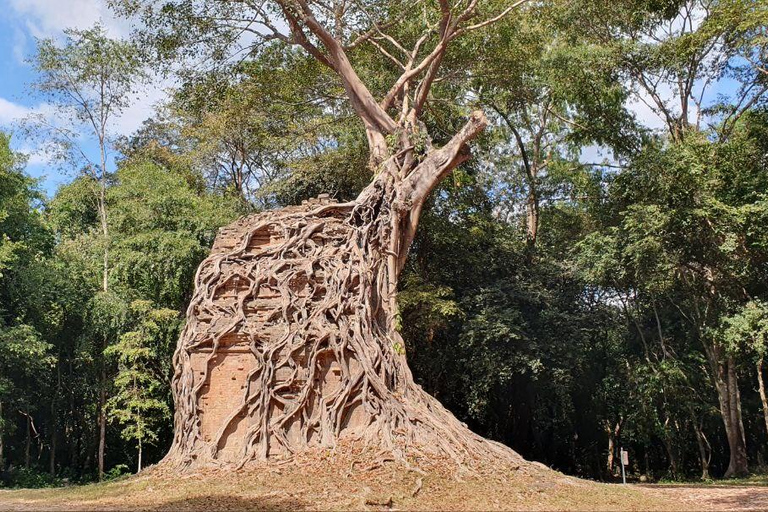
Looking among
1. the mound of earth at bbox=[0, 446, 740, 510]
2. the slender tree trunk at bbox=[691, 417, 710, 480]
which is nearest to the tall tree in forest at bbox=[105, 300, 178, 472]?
the mound of earth at bbox=[0, 446, 740, 510]

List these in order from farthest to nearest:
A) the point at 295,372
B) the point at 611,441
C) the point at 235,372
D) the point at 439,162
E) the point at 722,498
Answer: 1. the point at 611,441
2. the point at 439,162
3. the point at 722,498
4. the point at 235,372
5. the point at 295,372

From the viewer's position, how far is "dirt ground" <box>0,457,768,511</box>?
688 centimetres

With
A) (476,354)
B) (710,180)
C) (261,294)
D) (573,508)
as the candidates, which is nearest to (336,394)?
(261,294)

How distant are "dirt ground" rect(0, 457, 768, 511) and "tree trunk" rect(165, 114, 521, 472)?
0.40 meters

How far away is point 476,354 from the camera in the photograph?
15.4 meters

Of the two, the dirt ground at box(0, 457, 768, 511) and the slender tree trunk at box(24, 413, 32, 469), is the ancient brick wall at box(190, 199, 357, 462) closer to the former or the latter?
the dirt ground at box(0, 457, 768, 511)

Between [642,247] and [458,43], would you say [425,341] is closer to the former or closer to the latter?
[642,247]

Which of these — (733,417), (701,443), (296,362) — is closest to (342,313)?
(296,362)

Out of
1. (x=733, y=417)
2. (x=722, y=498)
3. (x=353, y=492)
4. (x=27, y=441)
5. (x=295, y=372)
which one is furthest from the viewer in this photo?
(x=27, y=441)

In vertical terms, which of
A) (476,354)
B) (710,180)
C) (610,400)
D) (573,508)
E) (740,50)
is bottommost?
(573,508)

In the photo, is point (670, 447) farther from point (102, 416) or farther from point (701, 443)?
point (102, 416)

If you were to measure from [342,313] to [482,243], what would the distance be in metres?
8.60

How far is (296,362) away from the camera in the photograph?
8922 mm

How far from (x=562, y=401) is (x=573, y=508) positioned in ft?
33.5
